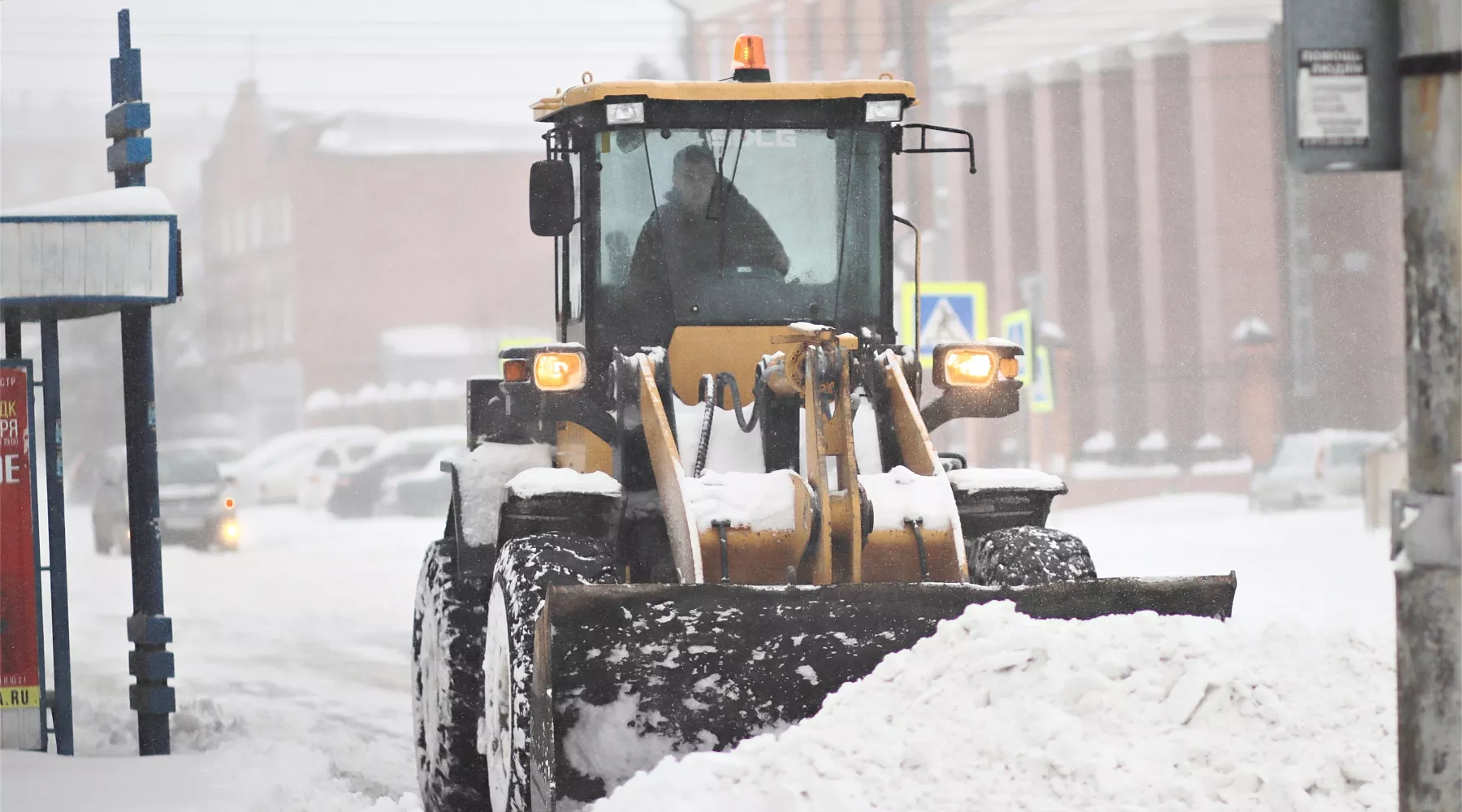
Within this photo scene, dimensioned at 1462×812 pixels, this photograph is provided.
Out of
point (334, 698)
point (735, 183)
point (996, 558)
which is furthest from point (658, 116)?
point (334, 698)

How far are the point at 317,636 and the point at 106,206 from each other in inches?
266

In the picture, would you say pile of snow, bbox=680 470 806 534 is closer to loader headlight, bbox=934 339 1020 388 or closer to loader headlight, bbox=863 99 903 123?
loader headlight, bbox=934 339 1020 388

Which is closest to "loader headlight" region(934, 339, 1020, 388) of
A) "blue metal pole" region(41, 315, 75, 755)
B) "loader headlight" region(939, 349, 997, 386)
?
"loader headlight" region(939, 349, 997, 386)

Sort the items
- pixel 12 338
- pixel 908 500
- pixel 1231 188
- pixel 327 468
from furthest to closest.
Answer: pixel 327 468
pixel 1231 188
pixel 12 338
pixel 908 500

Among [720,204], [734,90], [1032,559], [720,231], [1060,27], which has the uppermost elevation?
[1060,27]

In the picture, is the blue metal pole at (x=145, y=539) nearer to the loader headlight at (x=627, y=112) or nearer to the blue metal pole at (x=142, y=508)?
the blue metal pole at (x=142, y=508)

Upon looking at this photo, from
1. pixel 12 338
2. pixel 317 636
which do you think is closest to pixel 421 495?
pixel 317 636

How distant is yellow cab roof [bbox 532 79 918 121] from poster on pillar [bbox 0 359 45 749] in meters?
3.49

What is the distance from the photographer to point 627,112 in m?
6.86

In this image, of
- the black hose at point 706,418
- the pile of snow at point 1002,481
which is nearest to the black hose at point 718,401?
the black hose at point 706,418

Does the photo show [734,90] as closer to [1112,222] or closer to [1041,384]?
→ [1041,384]

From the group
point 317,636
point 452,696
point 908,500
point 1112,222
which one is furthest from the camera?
point 1112,222

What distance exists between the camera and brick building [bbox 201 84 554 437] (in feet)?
184

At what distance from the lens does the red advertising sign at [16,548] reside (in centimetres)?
876
